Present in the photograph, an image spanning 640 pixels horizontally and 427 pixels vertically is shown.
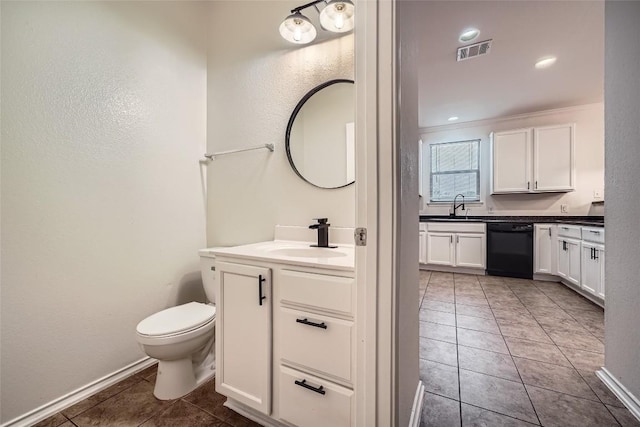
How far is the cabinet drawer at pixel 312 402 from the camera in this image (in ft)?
3.18

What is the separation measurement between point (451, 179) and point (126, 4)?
15.6 feet

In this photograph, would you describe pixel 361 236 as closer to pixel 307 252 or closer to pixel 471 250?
pixel 307 252

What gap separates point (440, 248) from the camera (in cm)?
409

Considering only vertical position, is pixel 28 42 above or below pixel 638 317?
above

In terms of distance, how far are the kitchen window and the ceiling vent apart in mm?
2255

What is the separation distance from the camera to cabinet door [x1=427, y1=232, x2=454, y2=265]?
4031 mm

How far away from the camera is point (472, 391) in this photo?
4.75 ft

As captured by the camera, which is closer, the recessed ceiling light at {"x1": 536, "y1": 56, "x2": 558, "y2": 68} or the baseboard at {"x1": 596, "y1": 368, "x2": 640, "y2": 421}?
the baseboard at {"x1": 596, "y1": 368, "x2": 640, "y2": 421}

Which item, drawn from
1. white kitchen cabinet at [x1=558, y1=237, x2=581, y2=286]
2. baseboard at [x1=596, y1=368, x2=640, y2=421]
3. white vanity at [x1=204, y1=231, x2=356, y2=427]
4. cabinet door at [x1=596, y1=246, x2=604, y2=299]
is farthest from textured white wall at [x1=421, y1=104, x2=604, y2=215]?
white vanity at [x1=204, y1=231, x2=356, y2=427]

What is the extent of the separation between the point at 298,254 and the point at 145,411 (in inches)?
43.8

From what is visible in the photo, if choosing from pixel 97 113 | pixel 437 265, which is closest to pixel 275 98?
pixel 97 113

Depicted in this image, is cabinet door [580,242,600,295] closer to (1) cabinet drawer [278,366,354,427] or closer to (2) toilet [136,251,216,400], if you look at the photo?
(1) cabinet drawer [278,366,354,427]

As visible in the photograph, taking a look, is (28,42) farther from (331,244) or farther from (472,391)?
(472,391)

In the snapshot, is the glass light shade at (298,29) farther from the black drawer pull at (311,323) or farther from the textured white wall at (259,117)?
the black drawer pull at (311,323)
